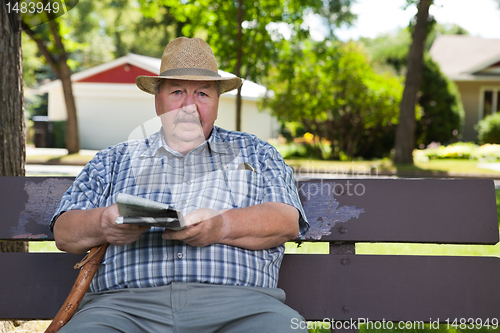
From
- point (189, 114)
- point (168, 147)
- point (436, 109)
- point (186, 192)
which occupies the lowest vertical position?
point (186, 192)

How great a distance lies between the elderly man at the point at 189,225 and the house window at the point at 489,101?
76.9 ft

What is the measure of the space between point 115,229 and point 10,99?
1.48 metres

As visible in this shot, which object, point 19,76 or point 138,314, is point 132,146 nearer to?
point 138,314

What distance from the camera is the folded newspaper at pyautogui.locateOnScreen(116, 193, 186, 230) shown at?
160 centimetres

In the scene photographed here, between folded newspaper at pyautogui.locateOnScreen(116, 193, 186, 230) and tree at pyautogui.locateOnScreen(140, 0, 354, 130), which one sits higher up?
tree at pyautogui.locateOnScreen(140, 0, 354, 130)

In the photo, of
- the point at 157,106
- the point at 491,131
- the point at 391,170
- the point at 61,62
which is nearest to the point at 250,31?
the point at 391,170

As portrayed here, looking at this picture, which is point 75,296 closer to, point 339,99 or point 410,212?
point 410,212

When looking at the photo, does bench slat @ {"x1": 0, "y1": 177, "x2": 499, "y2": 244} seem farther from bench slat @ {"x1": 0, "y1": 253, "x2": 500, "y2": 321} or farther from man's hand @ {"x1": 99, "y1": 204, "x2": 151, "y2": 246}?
man's hand @ {"x1": 99, "y1": 204, "x2": 151, "y2": 246}

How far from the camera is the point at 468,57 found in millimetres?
25859

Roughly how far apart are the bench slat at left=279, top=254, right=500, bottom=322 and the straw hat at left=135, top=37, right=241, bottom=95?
37.5 inches

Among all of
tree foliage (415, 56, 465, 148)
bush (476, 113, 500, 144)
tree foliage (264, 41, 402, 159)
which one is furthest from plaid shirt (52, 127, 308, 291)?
bush (476, 113, 500, 144)

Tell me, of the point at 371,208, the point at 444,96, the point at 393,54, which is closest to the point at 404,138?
the point at 444,96

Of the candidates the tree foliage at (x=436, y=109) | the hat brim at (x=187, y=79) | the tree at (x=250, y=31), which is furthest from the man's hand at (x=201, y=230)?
the tree foliage at (x=436, y=109)

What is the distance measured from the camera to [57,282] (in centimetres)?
231
